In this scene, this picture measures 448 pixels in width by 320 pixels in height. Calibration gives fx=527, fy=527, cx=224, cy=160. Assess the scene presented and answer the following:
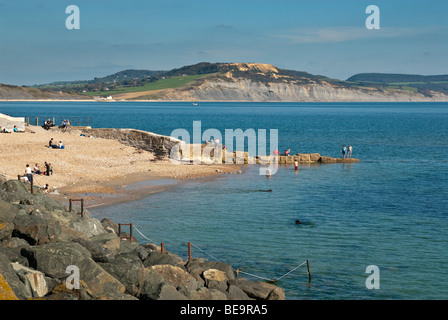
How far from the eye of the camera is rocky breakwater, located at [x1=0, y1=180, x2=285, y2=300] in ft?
43.5

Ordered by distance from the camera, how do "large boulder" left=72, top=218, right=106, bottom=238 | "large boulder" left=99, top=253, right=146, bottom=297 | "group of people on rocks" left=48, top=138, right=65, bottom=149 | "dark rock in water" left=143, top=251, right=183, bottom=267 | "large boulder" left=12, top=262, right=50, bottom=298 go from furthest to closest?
"group of people on rocks" left=48, top=138, right=65, bottom=149
"large boulder" left=72, top=218, right=106, bottom=238
"dark rock in water" left=143, top=251, right=183, bottom=267
"large boulder" left=99, top=253, right=146, bottom=297
"large boulder" left=12, top=262, right=50, bottom=298

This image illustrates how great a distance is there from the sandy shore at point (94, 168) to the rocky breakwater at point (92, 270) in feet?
42.8

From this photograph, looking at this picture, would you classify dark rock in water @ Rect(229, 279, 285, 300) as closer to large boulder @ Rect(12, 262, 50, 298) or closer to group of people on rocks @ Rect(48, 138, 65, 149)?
large boulder @ Rect(12, 262, 50, 298)

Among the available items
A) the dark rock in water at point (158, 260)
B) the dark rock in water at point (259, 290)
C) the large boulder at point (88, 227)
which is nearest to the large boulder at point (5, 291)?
the dark rock in water at point (158, 260)

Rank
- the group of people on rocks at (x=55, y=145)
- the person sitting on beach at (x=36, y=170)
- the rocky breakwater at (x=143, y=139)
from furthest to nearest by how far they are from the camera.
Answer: the rocky breakwater at (x=143, y=139)
the group of people on rocks at (x=55, y=145)
the person sitting on beach at (x=36, y=170)

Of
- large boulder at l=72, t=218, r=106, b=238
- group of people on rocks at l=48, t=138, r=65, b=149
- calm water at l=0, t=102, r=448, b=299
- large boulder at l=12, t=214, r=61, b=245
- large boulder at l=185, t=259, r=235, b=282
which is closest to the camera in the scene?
large boulder at l=12, t=214, r=61, b=245

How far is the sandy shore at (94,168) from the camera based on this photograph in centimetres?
3497

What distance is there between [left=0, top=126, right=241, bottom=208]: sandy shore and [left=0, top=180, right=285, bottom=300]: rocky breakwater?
13041 mm

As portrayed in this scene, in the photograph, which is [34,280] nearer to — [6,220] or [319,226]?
[6,220]

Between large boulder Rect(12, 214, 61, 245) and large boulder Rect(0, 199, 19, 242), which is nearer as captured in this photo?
large boulder Rect(0, 199, 19, 242)

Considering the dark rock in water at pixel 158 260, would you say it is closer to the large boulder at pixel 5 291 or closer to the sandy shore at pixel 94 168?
the large boulder at pixel 5 291

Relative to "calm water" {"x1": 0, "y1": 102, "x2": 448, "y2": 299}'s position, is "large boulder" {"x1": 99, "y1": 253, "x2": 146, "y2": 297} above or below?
above

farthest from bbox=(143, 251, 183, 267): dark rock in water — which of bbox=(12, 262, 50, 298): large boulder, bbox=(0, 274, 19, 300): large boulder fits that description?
bbox=(0, 274, 19, 300): large boulder
